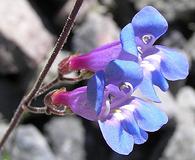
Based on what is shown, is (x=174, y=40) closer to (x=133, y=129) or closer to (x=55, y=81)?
(x=55, y=81)

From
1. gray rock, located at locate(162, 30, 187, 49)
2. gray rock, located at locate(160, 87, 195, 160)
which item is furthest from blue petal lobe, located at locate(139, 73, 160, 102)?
gray rock, located at locate(162, 30, 187, 49)

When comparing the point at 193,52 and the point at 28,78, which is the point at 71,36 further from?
the point at 193,52

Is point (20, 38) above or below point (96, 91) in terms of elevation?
below

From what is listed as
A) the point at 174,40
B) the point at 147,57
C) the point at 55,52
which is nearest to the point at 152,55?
the point at 147,57

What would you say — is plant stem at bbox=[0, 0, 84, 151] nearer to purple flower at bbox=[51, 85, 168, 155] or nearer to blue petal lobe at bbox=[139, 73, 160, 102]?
purple flower at bbox=[51, 85, 168, 155]

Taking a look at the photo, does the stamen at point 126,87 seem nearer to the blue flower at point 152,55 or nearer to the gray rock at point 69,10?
the blue flower at point 152,55

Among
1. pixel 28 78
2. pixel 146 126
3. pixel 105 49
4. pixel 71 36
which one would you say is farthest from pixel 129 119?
pixel 71 36
